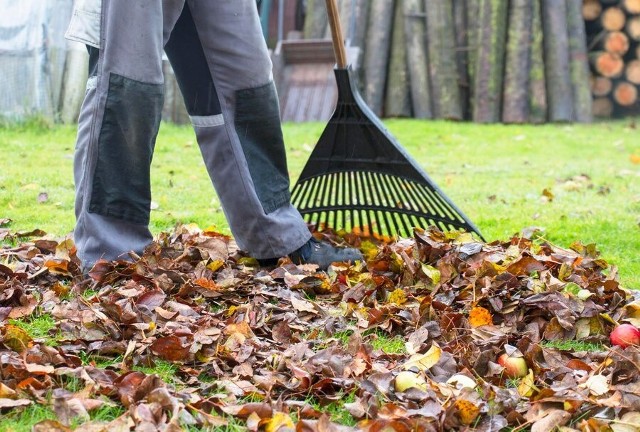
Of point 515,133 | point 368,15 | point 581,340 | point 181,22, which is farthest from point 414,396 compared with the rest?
point 368,15

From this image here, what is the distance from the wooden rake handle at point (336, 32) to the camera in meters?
3.75

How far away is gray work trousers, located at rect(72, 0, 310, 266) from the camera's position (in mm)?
2951

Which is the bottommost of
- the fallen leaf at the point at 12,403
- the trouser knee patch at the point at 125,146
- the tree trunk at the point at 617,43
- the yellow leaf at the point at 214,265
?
the fallen leaf at the point at 12,403

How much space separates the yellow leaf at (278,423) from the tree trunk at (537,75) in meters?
7.88

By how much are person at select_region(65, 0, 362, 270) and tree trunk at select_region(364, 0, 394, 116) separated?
20.3 feet

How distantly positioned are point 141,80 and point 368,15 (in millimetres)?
6969

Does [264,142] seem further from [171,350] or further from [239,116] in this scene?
[171,350]

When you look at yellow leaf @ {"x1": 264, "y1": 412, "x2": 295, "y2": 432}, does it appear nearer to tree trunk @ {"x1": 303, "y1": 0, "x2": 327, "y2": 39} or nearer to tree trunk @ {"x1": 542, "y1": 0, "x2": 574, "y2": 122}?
tree trunk @ {"x1": 542, "y1": 0, "x2": 574, "y2": 122}

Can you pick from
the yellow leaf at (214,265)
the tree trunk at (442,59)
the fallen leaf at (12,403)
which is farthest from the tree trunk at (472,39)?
the fallen leaf at (12,403)

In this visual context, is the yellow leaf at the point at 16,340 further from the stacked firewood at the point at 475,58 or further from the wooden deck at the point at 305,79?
the stacked firewood at the point at 475,58

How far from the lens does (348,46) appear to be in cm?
911

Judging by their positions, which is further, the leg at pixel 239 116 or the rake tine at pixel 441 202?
the rake tine at pixel 441 202

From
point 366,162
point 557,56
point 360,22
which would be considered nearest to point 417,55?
point 360,22

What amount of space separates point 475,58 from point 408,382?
778cm
